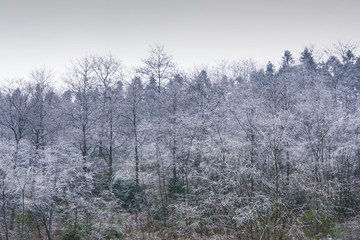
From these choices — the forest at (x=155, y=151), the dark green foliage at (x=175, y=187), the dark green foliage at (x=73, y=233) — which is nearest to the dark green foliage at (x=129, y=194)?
the forest at (x=155, y=151)

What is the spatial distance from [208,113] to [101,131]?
9.33 m

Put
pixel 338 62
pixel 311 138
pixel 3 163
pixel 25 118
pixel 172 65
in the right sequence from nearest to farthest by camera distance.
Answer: pixel 3 163
pixel 311 138
pixel 25 118
pixel 172 65
pixel 338 62

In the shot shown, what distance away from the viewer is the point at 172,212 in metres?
14.3

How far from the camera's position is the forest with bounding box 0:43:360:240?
1022 centimetres

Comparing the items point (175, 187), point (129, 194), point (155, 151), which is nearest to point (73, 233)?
point (129, 194)

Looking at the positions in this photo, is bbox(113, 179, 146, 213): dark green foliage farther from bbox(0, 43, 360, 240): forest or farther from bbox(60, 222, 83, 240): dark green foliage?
bbox(60, 222, 83, 240): dark green foliage

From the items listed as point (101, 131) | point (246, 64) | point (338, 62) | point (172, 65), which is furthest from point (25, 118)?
point (338, 62)

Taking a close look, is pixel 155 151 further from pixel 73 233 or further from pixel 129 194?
pixel 73 233

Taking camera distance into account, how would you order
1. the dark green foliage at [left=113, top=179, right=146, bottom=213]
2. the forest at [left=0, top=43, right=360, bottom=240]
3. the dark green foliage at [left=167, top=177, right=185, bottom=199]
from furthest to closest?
the dark green foliage at [left=113, top=179, right=146, bottom=213], the dark green foliage at [left=167, top=177, right=185, bottom=199], the forest at [left=0, top=43, right=360, bottom=240]

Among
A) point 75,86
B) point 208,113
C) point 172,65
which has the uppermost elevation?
point 172,65

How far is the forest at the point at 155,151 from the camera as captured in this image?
10.2 m

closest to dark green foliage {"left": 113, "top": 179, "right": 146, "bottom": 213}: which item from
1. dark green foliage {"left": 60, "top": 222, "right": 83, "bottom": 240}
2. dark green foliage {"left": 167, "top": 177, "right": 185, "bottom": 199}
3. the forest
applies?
the forest

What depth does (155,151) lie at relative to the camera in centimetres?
1525

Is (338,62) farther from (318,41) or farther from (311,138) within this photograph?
(311,138)
